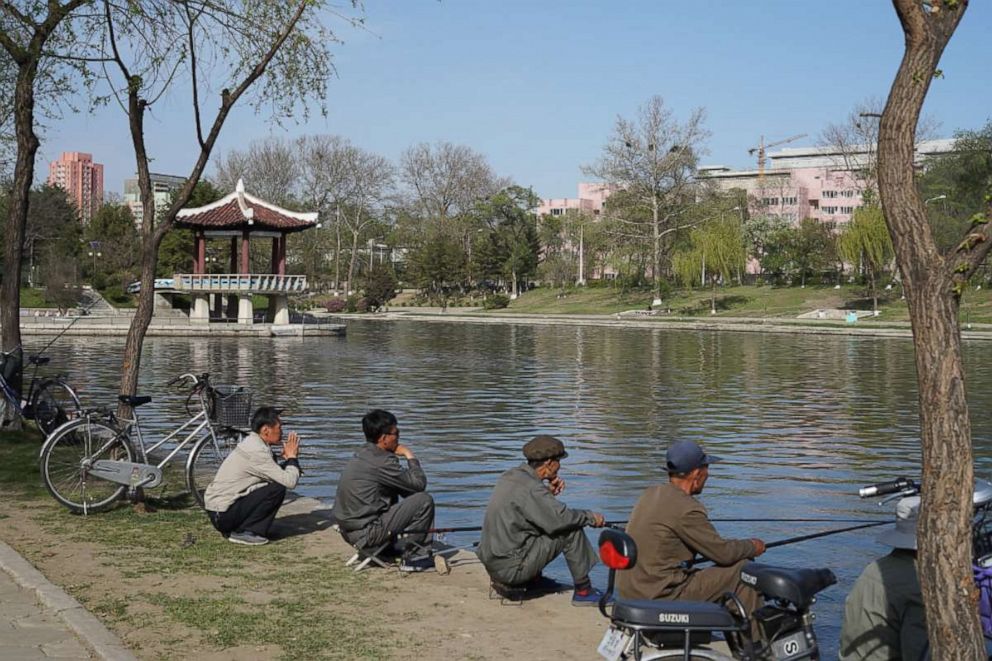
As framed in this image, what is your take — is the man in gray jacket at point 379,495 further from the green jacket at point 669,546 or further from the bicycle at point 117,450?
the green jacket at point 669,546

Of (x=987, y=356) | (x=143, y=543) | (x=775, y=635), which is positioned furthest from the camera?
(x=987, y=356)

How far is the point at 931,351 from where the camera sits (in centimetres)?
379

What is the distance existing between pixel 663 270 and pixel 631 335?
3794cm

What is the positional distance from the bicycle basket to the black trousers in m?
1.26

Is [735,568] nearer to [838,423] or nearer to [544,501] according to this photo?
[544,501]

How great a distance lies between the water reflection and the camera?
1138cm

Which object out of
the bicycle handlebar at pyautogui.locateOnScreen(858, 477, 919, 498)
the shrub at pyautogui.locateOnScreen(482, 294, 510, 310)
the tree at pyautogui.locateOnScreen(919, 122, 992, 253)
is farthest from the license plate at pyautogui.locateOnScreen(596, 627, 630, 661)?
the shrub at pyautogui.locateOnScreen(482, 294, 510, 310)

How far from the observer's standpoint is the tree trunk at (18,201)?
477 inches

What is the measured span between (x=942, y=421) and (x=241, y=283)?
159ft

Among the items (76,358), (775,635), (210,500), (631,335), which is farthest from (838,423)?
(631,335)

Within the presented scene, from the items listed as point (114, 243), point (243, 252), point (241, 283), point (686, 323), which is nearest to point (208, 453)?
point (241, 283)

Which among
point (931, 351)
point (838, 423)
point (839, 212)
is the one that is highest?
A: point (839, 212)

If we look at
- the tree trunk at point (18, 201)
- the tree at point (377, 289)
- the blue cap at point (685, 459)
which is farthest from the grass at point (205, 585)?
the tree at point (377, 289)

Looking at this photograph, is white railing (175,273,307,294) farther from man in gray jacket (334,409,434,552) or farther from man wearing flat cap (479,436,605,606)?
man wearing flat cap (479,436,605,606)
